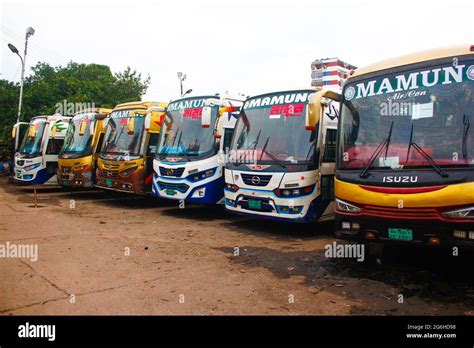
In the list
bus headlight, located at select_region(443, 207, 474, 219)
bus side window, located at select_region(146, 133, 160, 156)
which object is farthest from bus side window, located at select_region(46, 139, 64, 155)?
bus headlight, located at select_region(443, 207, 474, 219)

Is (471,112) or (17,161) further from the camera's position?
(17,161)

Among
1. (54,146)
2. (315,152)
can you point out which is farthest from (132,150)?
(315,152)

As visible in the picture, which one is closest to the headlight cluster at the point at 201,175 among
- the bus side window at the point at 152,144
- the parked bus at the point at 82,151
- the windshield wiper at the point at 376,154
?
the bus side window at the point at 152,144

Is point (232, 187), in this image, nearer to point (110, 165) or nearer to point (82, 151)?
point (110, 165)

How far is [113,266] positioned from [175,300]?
5.28ft

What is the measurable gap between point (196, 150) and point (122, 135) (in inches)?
128

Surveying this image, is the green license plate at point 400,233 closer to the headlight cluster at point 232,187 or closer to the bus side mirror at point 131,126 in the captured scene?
the headlight cluster at point 232,187

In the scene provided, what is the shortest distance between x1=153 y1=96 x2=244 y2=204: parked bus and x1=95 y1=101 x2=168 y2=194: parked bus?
838 mm

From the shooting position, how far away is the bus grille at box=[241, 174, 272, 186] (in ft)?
25.5

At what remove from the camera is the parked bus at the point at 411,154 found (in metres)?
4.51

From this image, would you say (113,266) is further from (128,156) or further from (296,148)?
(128,156)

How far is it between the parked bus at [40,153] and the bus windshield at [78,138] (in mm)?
1137
